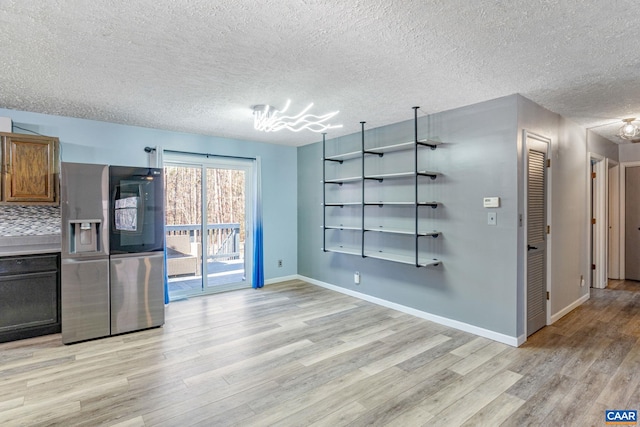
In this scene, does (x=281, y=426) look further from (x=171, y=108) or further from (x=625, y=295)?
(x=625, y=295)

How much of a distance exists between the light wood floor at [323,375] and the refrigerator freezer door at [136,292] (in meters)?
0.18

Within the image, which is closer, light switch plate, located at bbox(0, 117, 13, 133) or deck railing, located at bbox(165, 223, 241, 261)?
light switch plate, located at bbox(0, 117, 13, 133)

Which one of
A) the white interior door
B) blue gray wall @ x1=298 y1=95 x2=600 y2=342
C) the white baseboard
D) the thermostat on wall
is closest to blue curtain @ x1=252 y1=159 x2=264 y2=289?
the white baseboard

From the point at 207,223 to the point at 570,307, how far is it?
526 cm

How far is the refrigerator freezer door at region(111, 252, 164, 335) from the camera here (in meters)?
3.65

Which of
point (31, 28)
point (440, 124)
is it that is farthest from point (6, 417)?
point (440, 124)

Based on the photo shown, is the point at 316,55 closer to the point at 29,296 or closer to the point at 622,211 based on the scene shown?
the point at 29,296

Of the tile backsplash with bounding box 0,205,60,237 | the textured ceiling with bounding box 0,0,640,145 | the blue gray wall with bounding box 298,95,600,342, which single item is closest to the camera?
the textured ceiling with bounding box 0,0,640,145

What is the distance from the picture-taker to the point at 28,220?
3.91m

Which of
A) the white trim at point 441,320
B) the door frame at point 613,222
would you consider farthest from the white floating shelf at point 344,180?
the door frame at point 613,222

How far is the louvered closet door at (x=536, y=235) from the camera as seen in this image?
11.5 feet

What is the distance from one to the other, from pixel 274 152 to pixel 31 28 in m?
→ 4.01

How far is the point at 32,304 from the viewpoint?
349 cm

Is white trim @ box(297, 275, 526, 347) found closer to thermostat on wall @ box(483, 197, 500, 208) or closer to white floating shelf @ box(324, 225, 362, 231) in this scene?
white floating shelf @ box(324, 225, 362, 231)
